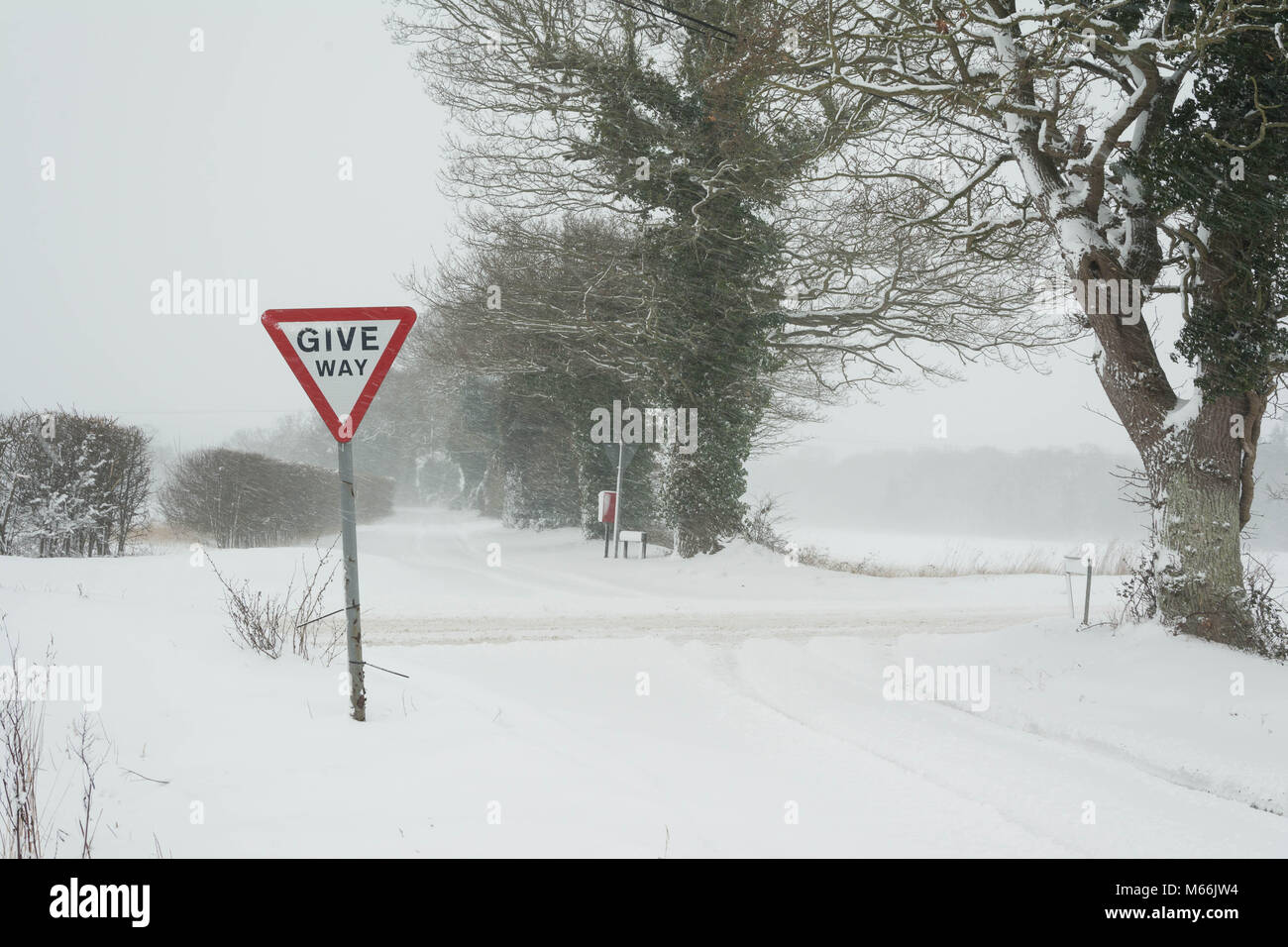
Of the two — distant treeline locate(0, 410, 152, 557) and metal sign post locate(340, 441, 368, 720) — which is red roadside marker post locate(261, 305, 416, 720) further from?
distant treeline locate(0, 410, 152, 557)

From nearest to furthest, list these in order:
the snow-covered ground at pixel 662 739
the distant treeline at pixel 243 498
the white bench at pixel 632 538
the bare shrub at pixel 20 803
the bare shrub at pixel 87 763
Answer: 1. the bare shrub at pixel 20 803
2. the bare shrub at pixel 87 763
3. the snow-covered ground at pixel 662 739
4. the white bench at pixel 632 538
5. the distant treeline at pixel 243 498

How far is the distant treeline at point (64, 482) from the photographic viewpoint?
49.1 ft

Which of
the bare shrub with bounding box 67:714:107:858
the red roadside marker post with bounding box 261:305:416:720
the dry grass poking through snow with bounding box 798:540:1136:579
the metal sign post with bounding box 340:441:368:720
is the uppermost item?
the red roadside marker post with bounding box 261:305:416:720

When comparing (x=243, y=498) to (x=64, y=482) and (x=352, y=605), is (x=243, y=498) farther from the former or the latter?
(x=352, y=605)

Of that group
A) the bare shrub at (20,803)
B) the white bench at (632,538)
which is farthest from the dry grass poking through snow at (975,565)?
the bare shrub at (20,803)

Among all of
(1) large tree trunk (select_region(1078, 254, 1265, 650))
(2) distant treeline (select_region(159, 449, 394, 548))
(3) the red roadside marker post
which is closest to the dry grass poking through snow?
(1) large tree trunk (select_region(1078, 254, 1265, 650))

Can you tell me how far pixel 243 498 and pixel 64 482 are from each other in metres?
6.04

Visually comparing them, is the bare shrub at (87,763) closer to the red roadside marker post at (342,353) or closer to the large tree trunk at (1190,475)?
the red roadside marker post at (342,353)

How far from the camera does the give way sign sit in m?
4.68

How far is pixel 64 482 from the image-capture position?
15484 millimetres

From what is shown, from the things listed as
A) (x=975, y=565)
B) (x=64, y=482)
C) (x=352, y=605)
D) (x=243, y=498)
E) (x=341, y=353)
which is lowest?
(x=975, y=565)

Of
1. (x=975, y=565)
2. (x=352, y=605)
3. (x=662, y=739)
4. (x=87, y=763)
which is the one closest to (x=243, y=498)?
(x=975, y=565)

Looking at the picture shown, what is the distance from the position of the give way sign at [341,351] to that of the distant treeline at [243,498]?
1767 centimetres
